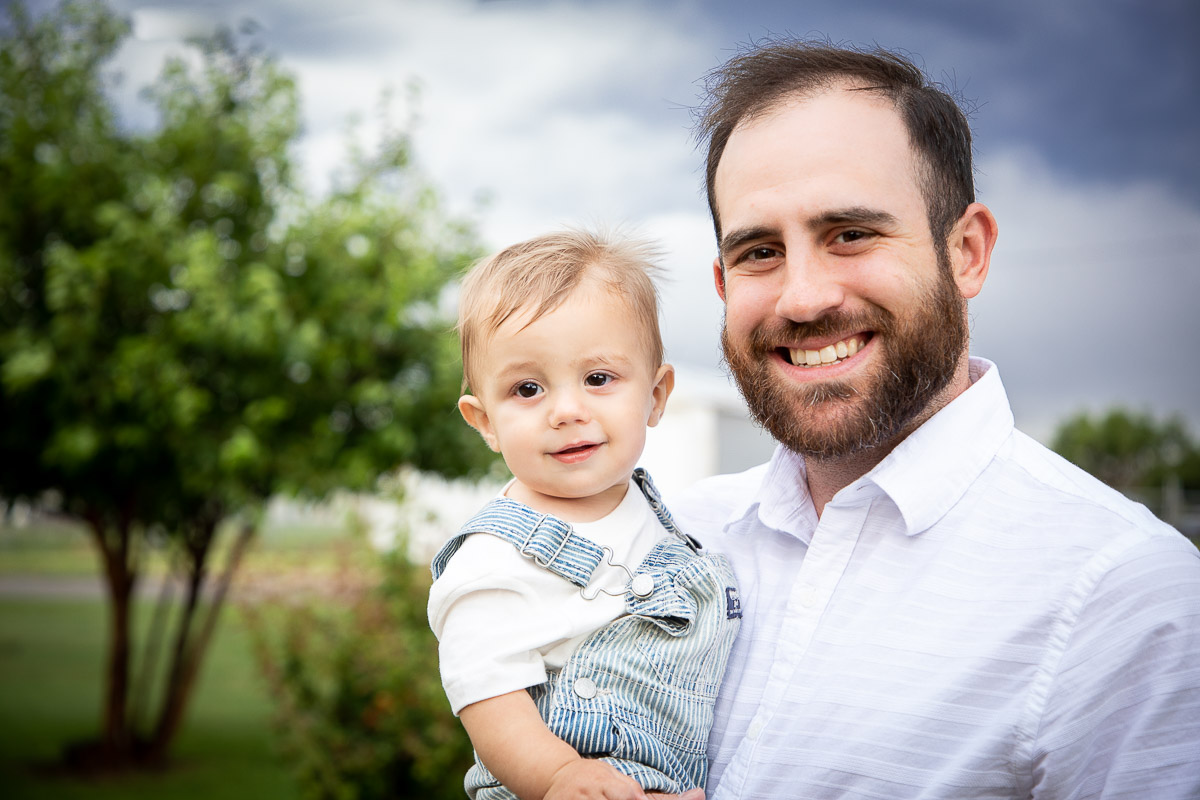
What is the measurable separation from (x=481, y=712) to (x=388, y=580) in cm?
372

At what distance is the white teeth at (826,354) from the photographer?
5.08 feet

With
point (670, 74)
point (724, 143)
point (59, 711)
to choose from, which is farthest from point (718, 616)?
point (59, 711)

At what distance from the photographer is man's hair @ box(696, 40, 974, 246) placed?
5.23 feet

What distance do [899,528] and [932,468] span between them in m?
0.11

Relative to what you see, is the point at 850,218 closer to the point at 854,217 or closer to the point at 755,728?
the point at 854,217

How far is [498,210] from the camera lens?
483 cm

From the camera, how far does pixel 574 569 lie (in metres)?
1.40

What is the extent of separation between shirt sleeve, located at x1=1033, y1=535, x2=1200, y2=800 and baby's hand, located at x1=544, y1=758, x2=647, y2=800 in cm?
55

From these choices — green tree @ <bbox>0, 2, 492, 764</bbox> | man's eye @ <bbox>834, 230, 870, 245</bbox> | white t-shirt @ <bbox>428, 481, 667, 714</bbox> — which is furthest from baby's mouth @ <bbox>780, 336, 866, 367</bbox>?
green tree @ <bbox>0, 2, 492, 764</bbox>

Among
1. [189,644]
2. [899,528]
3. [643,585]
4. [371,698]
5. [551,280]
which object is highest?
[551,280]

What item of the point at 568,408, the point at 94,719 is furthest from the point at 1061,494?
the point at 94,719

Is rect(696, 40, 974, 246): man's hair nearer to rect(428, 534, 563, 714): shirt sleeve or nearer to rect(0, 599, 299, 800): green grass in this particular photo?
rect(428, 534, 563, 714): shirt sleeve

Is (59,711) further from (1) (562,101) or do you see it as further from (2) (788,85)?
(2) (788,85)

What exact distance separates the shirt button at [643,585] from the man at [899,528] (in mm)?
235
